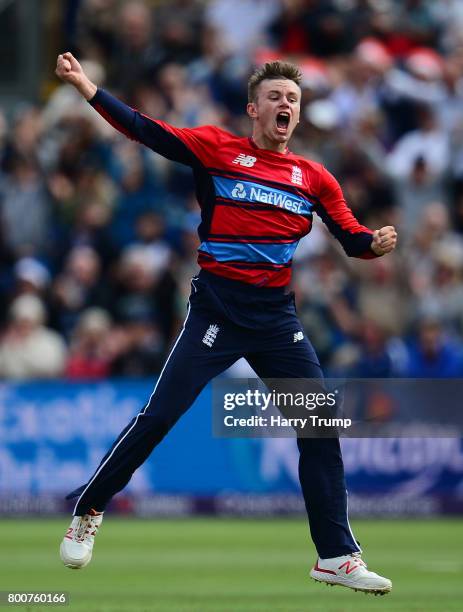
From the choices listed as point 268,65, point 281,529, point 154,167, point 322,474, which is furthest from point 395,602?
point 154,167

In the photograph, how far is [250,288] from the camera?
8594mm

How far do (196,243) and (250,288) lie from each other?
8022 mm

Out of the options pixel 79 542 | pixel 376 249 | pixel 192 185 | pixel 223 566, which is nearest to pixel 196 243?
pixel 192 185

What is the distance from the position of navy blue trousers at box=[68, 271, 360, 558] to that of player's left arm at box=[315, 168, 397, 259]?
481 mm

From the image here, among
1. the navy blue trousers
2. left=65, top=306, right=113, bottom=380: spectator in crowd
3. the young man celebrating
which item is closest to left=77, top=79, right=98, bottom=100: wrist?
the young man celebrating

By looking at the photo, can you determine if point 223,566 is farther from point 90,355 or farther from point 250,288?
point 90,355

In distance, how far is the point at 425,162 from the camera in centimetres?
1722

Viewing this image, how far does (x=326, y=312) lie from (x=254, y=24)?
5168 mm

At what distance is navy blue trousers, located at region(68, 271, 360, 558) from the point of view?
8.45m

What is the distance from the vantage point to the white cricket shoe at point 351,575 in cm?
847

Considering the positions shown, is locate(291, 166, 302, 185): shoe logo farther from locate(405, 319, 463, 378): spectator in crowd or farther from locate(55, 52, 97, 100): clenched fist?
locate(405, 319, 463, 378): spectator in crowd

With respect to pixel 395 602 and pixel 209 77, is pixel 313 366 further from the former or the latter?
pixel 209 77
